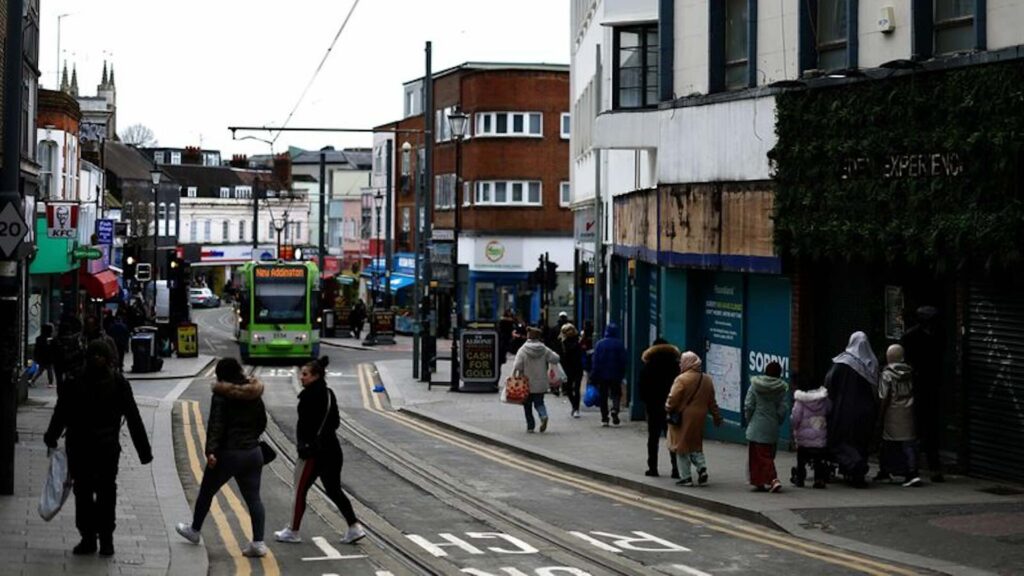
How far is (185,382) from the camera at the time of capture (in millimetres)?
41531

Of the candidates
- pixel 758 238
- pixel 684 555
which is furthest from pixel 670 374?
pixel 684 555

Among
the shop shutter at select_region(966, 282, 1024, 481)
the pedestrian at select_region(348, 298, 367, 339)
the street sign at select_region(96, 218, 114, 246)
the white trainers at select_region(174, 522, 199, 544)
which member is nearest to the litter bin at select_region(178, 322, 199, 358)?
the street sign at select_region(96, 218, 114, 246)

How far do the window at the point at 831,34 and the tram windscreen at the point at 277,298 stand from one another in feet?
103

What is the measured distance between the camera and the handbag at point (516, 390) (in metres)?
25.8

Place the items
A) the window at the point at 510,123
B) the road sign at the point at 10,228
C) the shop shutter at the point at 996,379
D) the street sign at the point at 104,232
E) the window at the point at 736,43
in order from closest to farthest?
1. the road sign at the point at 10,228
2. the shop shutter at the point at 996,379
3. the window at the point at 736,43
4. the street sign at the point at 104,232
5. the window at the point at 510,123

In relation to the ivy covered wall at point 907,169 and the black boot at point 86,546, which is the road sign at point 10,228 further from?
the ivy covered wall at point 907,169

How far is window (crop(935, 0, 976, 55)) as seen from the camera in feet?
60.3

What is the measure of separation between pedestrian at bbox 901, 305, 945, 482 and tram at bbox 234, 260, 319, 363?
1349 inches

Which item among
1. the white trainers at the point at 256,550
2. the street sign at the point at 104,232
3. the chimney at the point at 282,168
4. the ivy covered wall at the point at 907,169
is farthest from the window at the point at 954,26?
the chimney at the point at 282,168

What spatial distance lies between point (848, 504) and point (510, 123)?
55255mm

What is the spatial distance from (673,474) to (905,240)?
151 inches

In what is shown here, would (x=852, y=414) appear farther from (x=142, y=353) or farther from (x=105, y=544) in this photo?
(x=142, y=353)

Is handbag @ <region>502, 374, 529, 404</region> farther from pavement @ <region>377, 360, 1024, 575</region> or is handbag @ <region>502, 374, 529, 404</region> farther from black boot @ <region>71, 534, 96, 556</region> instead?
black boot @ <region>71, 534, 96, 556</region>

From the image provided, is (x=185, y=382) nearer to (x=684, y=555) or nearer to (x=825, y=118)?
(x=825, y=118)
